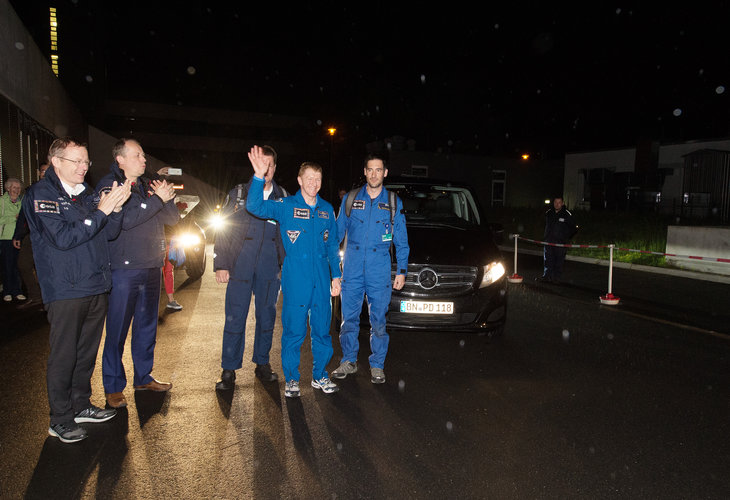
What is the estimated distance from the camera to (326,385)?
14.8ft

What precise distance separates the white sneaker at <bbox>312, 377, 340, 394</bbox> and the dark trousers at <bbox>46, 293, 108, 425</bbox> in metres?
1.76

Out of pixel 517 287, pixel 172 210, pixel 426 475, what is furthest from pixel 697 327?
pixel 172 210

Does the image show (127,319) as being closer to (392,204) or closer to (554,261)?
(392,204)

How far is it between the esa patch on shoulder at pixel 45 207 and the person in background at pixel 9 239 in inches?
216

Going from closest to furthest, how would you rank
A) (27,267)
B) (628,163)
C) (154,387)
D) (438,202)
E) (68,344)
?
(68,344)
(154,387)
(438,202)
(27,267)
(628,163)

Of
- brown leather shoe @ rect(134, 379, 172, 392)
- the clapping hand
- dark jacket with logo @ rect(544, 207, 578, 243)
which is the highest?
the clapping hand

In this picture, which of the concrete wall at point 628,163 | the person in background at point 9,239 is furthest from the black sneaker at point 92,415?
the concrete wall at point 628,163

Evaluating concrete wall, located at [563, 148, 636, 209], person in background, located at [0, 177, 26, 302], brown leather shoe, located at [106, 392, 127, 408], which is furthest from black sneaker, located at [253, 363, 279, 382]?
concrete wall, located at [563, 148, 636, 209]

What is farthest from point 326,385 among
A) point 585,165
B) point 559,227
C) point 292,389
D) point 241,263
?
point 585,165

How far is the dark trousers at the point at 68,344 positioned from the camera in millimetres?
3566

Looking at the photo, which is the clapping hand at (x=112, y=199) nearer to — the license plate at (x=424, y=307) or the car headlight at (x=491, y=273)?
the license plate at (x=424, y=307)

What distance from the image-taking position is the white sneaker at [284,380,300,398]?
4.39m

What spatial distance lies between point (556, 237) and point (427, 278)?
6744 mm

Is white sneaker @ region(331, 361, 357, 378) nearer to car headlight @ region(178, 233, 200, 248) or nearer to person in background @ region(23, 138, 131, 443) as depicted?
person in background @ region(23, 138, 131, 443)
